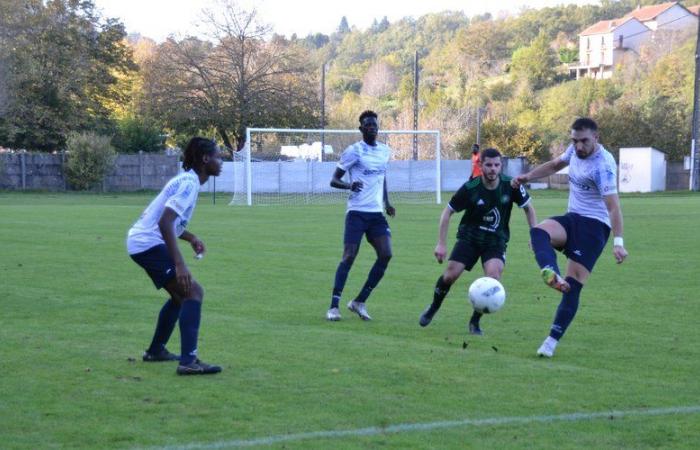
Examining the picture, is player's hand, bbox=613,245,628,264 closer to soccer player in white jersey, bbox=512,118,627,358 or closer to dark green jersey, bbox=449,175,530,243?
soccer player in white jersey, bbox=512,118,627,358

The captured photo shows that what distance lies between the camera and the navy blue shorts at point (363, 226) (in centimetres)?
1087

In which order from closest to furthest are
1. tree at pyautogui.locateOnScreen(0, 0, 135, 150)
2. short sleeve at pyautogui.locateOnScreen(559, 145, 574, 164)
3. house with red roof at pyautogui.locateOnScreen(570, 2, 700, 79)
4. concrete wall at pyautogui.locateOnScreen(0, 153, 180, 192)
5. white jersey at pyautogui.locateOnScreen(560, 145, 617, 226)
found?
white jersey at pyautogui.locateOnScreen(560, 145, 617, 226) < short sleeve at pyautogui.locateOnScreen(559, 145, 574, 164) < concrete wall at pyautogui.locateOnScreen(0, 153, 180, 192) < tree at pyautogui.locateOnScreen(0, 0, 135, 150) < house with red roof at pyautogui.locateOnScreen(570, 2, 700, 79)

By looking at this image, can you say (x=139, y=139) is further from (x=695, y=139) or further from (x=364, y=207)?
(x=364, y=207)

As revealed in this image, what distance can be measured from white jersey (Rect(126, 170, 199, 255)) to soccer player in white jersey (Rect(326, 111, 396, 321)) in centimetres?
333

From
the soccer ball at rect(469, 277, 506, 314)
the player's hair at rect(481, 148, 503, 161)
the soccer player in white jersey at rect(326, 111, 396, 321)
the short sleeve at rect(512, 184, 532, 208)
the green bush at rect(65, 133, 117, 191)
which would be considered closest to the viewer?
the soccer ball at rect(469, 277, 506, 314)

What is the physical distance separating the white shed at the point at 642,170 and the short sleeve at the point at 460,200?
1784 inches

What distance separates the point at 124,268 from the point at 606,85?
84821mm

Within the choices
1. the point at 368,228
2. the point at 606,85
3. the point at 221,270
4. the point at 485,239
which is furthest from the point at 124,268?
the point at 606,85

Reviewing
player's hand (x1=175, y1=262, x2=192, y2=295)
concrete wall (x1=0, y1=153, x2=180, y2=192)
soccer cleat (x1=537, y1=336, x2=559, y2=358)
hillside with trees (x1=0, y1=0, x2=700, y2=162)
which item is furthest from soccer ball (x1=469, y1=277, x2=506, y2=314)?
hillside with trees (x1=0, y1=0, x2=700, y2=162)

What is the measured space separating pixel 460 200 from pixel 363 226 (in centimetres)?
168

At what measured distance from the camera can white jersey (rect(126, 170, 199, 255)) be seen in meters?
7.27

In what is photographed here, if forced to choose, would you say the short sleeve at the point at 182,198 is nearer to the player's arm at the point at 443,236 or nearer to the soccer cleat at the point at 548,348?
the player's arm at the point at 443,236

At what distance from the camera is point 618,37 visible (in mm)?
135875

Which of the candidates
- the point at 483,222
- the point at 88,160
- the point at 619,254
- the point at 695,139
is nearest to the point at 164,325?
the point at 483,222
